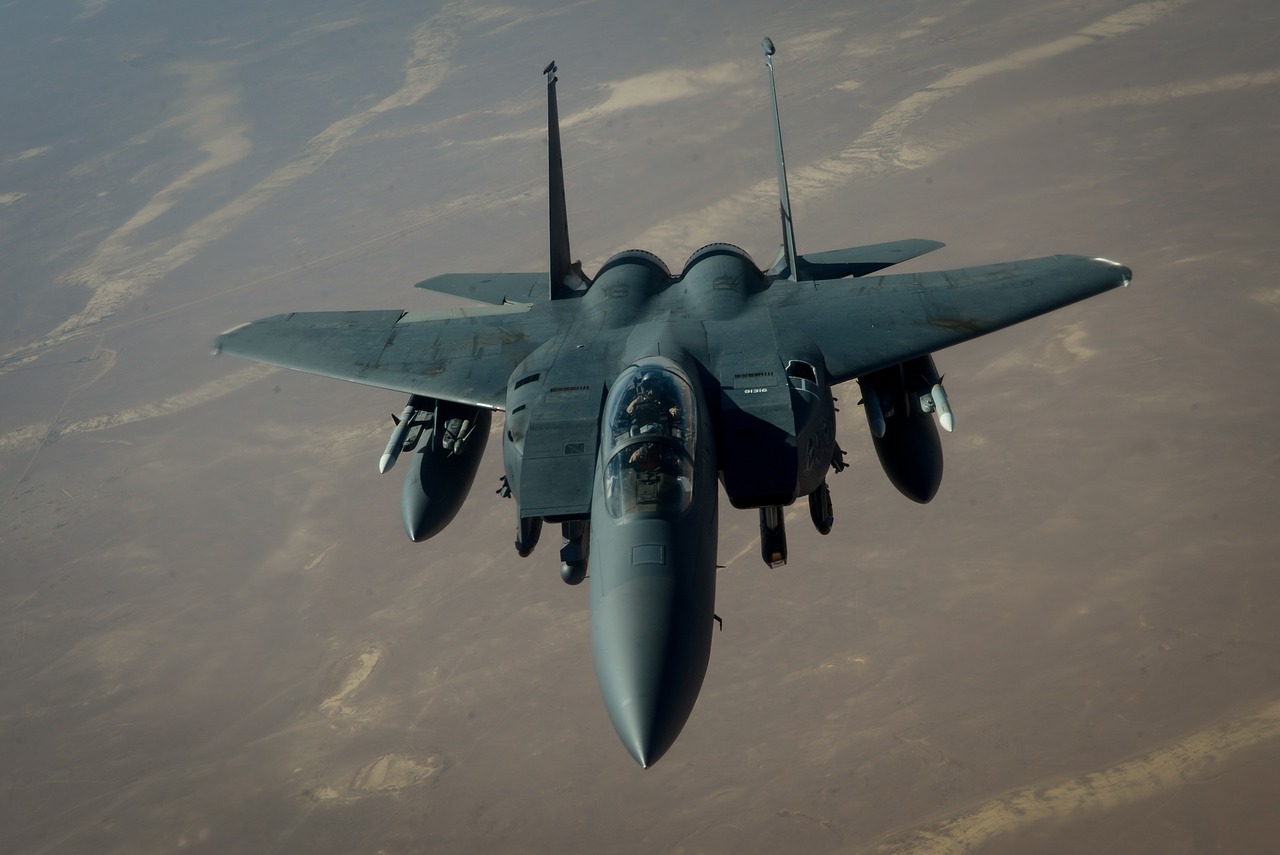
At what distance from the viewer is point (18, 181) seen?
141 meters

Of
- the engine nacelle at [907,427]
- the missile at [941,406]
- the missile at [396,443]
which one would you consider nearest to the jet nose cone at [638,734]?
the missile at [941,406]

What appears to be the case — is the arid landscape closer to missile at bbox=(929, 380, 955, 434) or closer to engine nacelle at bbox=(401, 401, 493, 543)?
engine nacelle at bbox=(401, 401, 493, 543)

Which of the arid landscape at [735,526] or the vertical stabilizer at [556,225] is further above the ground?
the vertical stabilizer at [556,225]

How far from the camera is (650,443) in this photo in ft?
45.0

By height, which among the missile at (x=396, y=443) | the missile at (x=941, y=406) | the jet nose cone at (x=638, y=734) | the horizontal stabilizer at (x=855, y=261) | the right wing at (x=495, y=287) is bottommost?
the missile at (x=941, y=406)

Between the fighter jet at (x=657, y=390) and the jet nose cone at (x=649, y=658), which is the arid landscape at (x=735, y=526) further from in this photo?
the jet nose cone at (x=649, y=658)

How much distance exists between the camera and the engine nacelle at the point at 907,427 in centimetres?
1991

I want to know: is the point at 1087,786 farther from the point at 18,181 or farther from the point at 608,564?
the point at 18,181

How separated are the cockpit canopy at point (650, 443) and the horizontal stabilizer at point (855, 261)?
28.5 feet

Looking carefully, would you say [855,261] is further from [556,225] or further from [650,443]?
[650,443]

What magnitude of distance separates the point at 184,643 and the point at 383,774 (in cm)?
2020

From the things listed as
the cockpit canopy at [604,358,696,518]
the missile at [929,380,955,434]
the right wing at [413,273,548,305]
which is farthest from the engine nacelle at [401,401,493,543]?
the missile at [929,380,955,434]

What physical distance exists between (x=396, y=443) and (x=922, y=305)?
1123cm

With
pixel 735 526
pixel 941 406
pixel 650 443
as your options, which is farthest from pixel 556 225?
pixel 735 526
